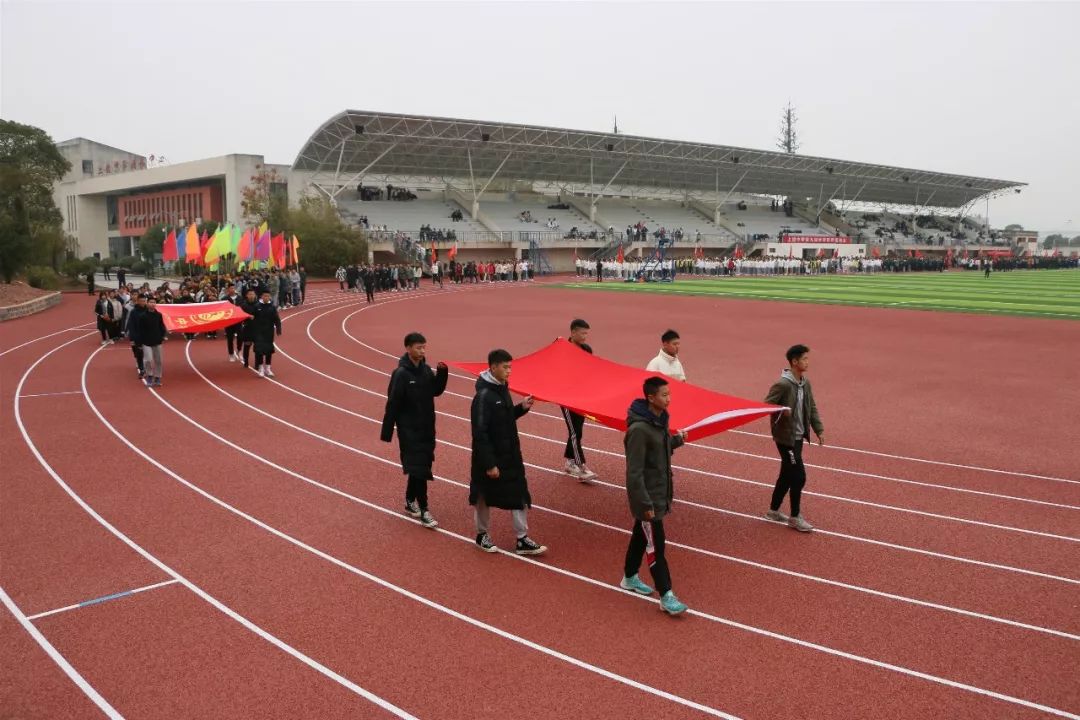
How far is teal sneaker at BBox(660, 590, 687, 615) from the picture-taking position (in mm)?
5254

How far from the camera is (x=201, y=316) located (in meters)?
15.7

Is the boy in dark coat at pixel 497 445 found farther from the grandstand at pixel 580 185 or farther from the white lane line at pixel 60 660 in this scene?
the grandstand at pixel 580 185

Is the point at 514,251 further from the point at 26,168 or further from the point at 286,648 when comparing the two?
the point at 286,648

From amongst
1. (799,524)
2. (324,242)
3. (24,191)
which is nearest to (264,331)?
(799,524)

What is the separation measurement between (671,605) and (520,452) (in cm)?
190

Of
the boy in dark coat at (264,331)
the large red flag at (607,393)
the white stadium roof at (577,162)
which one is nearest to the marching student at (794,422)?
the large red flag at (607,393)

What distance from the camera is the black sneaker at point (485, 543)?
20.9ft

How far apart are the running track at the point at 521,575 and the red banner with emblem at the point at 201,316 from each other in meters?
3.28

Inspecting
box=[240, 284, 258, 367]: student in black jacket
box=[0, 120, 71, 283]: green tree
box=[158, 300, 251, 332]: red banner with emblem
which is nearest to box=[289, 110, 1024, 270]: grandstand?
box=[0, 120, 71, 283]: green tree

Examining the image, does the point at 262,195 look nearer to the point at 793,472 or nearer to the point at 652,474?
the point at 793,472

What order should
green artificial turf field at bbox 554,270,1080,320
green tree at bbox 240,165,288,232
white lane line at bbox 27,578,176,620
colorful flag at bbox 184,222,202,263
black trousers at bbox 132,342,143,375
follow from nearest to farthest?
white lane line at bbox 27,578,176,620
black trousers at bbox 132,342,143,375
colorful flag at bbox 184,222,202,263
green artificial turf field at bbox 554,270,1080,320
green tree at bbox 240,165,288,232

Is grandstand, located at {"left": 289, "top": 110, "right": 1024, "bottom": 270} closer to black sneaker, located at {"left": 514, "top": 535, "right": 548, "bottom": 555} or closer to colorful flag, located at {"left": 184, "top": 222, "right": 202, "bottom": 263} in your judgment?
colorful flag, located at {"left": 184, "top": 222, "right": 202, "bottom": 263}

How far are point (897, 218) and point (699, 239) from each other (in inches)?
1443

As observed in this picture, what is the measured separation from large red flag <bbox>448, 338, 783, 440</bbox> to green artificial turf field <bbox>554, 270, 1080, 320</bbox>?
74.9ft
